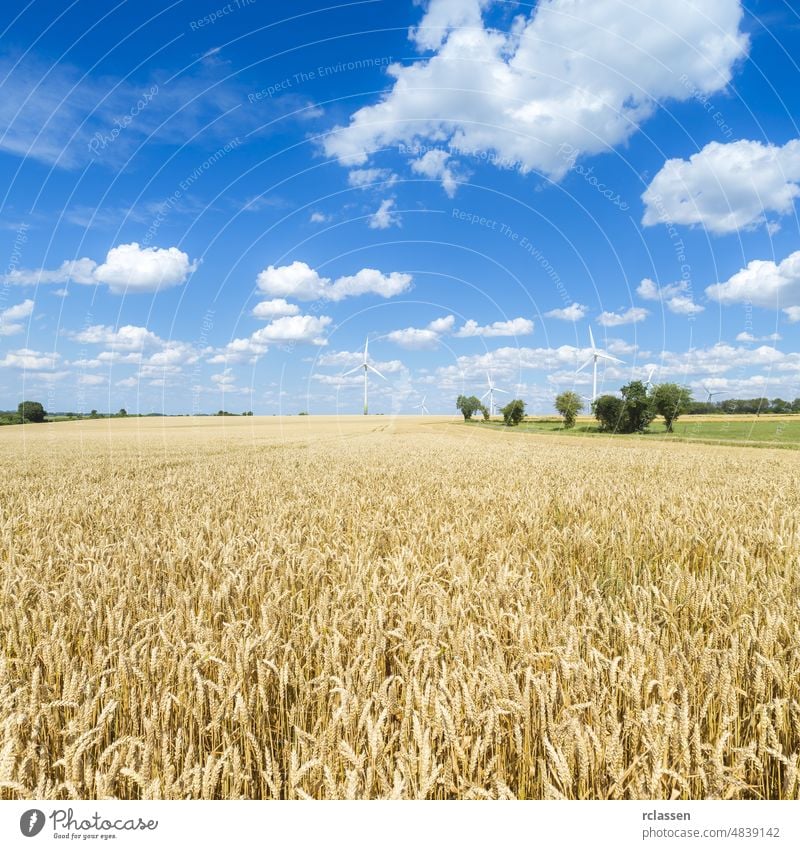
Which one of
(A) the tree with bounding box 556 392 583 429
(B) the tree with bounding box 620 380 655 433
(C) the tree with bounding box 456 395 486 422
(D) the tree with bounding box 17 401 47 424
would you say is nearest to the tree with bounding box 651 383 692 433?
(B) the tree with bounding box 620 380 655 433

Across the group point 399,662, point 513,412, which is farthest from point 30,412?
point 399,662

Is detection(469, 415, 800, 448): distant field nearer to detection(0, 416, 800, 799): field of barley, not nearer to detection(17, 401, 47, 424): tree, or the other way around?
detection(0, 416, 800, 799): field of barley

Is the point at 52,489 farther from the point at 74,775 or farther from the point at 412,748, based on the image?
the point at 412,748

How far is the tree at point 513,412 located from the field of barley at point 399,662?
122666 mm

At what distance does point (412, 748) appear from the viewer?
196 cm

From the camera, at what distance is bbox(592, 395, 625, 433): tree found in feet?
302

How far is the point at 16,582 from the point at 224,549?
1.68 meters

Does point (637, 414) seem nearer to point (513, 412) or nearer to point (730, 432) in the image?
point (730, 432)

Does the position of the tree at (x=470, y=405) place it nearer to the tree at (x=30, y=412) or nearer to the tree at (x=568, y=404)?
A: the tree at (x=568, y=404)

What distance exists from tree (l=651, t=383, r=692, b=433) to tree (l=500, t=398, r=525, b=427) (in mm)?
36754

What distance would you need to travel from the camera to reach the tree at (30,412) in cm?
9481

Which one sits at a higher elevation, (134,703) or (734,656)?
(734,656)

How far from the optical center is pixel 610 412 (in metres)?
95.2
